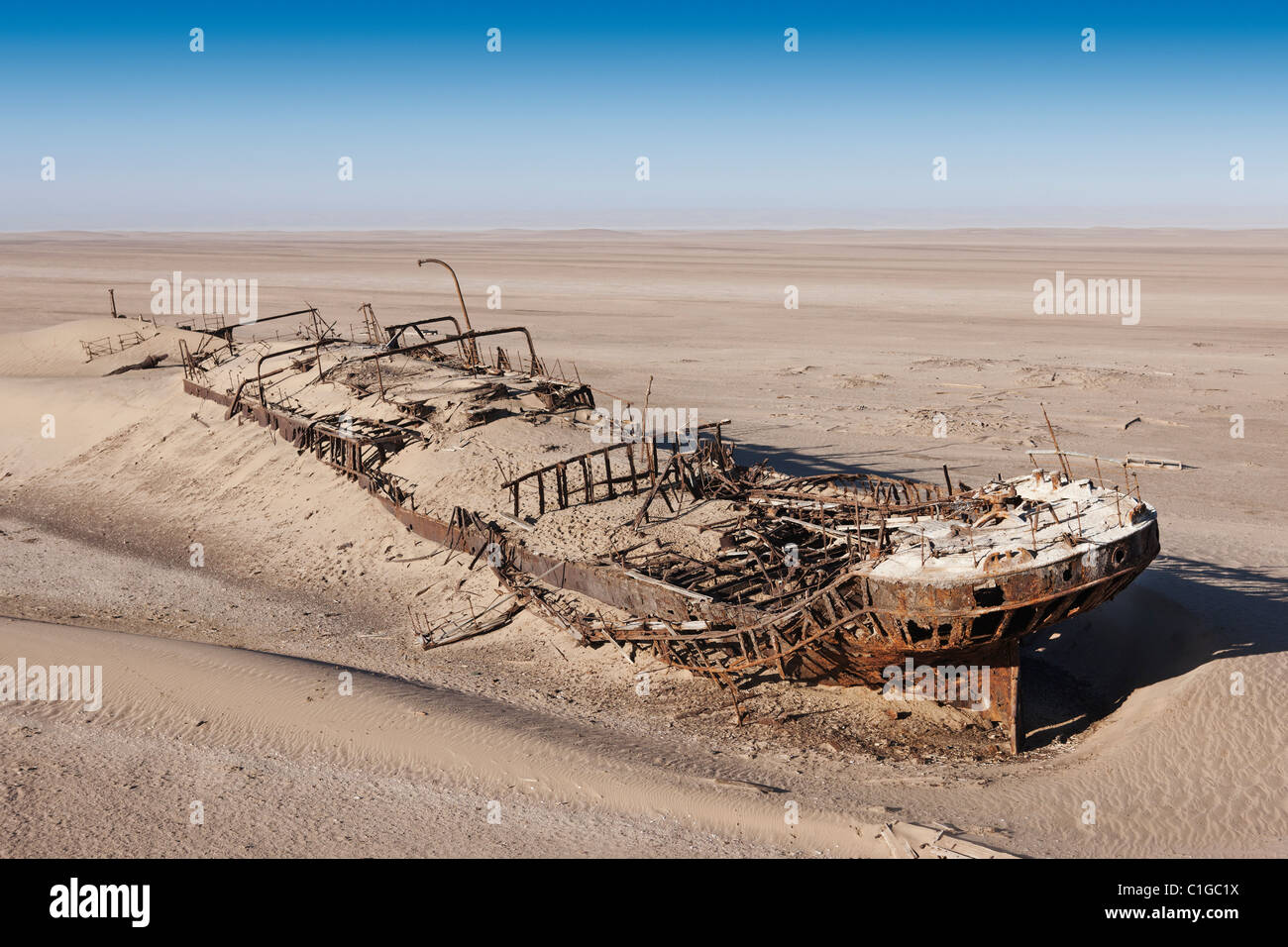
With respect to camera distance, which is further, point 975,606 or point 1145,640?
point 1145,640

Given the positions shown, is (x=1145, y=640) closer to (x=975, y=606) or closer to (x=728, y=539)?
(x=975, y=606)

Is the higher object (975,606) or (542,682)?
(975,606)

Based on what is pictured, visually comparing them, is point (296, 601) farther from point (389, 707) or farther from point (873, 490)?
point (873, 490)

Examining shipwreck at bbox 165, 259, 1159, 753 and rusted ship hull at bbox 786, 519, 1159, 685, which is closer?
rusted ship hull at bbox 786, 519, 1159, 685

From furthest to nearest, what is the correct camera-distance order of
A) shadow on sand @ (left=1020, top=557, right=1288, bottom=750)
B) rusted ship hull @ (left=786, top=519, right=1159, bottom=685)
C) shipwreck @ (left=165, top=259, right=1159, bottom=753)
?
shadow on sand @ (left=1020, top=557, right=1288, bottom=750) → shipwreck @ (left=165, top=259, right=1159, bottom=753) → rusted ship hull @ (left=786, top=519, right=1159, bottom=685)

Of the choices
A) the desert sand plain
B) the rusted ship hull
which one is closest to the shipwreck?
the rusted ship hull

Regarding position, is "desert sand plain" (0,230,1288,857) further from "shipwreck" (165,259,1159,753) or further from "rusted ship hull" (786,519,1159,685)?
"rusted ship hull" (786,519,1159,685)

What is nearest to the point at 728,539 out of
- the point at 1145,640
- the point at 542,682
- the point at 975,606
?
the point at 542,682
